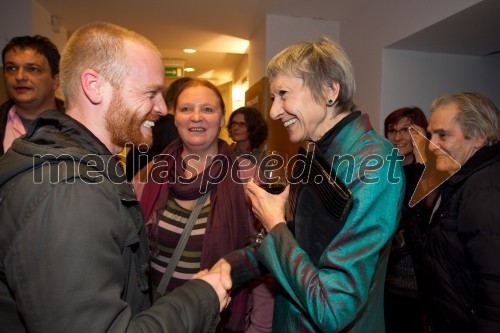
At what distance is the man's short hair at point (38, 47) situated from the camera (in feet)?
6.75

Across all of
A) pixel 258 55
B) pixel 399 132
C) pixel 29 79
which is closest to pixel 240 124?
pixel 258 55

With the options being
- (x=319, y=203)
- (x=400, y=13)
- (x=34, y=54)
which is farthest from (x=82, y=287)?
(x=400, y=13)

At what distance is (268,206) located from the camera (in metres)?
1.07

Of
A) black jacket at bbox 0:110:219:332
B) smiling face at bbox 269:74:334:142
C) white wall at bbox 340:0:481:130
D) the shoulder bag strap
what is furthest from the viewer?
white wall at bbox 340:0:481:130

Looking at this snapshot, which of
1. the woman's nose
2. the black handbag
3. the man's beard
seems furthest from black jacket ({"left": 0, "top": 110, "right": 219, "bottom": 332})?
the woman's nose

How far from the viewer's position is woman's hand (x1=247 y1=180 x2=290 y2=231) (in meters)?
1.04

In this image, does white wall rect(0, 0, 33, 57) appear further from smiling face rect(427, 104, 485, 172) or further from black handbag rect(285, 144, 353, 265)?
smiling face rect(427, 104, 485, 172)

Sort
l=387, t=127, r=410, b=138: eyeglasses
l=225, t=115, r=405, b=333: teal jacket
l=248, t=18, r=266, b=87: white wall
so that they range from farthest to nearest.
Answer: l=248, t=18, r=266, b=87: white wall → l=387, t=127, r=410, b=138: eyeglasses → l=225, t=115, r=405, b=333: teal jacket

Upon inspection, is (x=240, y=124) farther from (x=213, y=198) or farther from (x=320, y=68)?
(x=320, y=68)

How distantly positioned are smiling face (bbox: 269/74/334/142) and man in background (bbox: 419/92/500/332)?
72cm

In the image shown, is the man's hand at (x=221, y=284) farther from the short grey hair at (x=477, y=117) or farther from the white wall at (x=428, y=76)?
the white wall at (x=428, y=76)

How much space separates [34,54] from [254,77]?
8.07 ft

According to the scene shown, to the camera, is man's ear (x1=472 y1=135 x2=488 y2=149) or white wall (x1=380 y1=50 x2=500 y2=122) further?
white wall (x1=380 y1=50 x2=500 y2=122)

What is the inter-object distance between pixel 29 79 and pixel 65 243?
1.83m
